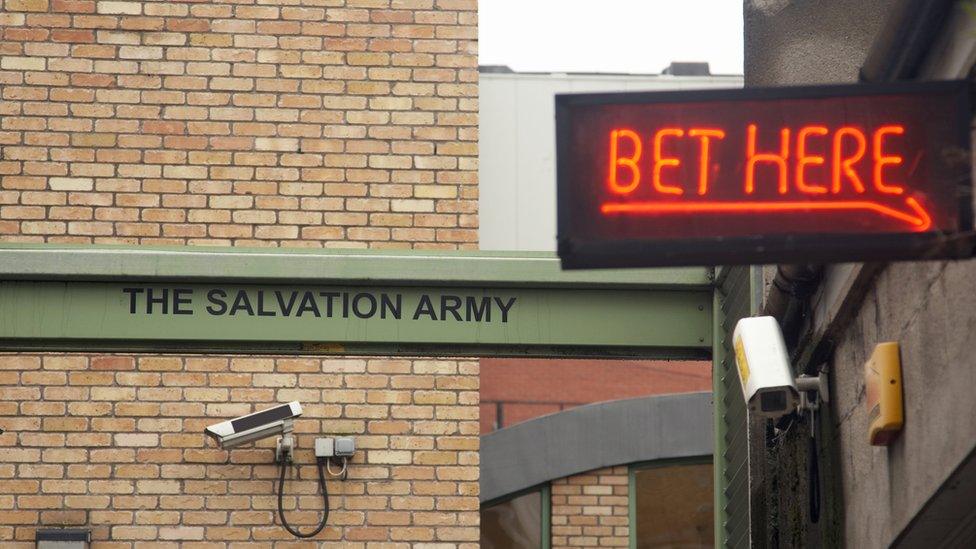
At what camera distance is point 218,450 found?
28.8 ft

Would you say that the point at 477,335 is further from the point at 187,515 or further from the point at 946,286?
the point at 187,515

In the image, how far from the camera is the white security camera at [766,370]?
17.5 feet

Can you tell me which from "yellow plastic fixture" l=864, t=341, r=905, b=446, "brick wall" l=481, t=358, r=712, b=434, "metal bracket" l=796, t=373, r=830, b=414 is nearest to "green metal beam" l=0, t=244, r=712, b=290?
"metal bracket" l=796, t=373, r=830, b=414

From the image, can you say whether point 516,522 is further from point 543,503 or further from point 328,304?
point 328,304

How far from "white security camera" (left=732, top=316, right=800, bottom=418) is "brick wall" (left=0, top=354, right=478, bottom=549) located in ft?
11.7

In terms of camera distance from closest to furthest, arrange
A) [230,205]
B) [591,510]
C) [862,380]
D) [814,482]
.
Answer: [862,380], [814,482], [230,205], [591,510]

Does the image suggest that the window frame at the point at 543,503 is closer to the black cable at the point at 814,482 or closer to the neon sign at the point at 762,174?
the black cable at the point at 814,482

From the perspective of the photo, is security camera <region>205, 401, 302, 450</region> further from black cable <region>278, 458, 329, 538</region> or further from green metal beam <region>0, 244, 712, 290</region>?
green metal beam <region>0, 244, 712, 290</region>

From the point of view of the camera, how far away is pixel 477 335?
6.24 meters

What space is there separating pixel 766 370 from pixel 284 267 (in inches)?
74.9

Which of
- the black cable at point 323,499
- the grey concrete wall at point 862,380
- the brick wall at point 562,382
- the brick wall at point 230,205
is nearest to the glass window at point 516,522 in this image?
the brick wall at point 230,205

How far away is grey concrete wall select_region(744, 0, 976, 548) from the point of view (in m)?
3.91

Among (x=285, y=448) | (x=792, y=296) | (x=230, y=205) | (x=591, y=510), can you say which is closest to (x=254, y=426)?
(x=285, y=448)

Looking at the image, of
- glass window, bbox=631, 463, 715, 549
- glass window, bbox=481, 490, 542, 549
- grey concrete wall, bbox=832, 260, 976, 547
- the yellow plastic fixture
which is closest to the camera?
grey concrete wall, bbox=832, 260, 976, 547
